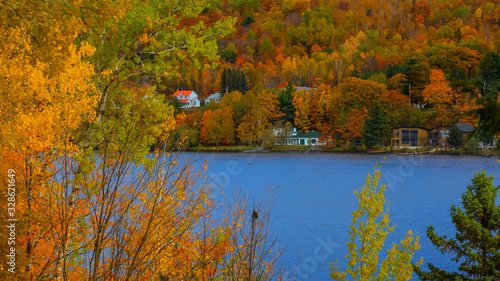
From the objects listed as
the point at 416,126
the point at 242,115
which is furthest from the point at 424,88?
the point at 242,115

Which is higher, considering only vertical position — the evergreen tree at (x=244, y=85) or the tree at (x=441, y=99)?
the evergreen tree at (x=244, y=85)

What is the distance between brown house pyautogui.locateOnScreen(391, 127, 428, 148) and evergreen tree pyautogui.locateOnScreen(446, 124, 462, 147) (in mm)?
3414

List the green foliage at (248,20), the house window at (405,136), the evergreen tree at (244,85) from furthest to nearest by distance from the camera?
1. the green foliage at (248,20)
2. the evergreen tree at (244,85)
3. the house window at (405,136)

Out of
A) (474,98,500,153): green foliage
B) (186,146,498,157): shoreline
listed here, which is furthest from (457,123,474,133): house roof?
(474,98,500,153): green foliage

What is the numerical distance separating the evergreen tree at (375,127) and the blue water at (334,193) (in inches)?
143

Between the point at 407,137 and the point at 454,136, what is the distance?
5.43m

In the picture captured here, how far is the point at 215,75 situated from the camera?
106 meters

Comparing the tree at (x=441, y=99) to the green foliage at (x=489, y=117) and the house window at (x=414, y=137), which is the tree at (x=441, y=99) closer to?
the house window at (x=414, y=137)

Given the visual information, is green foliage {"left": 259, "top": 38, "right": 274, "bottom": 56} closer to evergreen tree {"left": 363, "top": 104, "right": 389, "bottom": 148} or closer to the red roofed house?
the red roofed house

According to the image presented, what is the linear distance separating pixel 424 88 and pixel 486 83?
67.8 meters

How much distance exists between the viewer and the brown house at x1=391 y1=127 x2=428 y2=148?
59.3m

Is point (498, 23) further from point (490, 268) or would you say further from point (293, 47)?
point (490, 268)

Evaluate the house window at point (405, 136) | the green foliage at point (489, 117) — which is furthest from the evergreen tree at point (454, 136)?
the green foliage at point (489, 117)

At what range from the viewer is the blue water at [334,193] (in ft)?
66.4
